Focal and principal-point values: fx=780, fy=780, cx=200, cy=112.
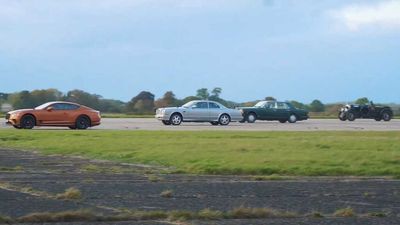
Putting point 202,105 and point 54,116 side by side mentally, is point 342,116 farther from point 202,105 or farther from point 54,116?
point 54,116

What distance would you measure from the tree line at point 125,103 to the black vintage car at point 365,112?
6425mm

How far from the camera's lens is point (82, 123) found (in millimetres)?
32781

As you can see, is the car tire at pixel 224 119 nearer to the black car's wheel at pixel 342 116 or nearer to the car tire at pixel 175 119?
the car tire at pixel 175 119

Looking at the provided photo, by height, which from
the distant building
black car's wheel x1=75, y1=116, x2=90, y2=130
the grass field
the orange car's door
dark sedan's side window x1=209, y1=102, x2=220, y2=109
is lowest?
the grass field

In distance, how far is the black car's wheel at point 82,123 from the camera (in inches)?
1288

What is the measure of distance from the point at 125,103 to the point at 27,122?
3624 centimetres

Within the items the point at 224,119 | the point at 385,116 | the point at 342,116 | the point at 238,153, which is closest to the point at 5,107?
the point at 224,119

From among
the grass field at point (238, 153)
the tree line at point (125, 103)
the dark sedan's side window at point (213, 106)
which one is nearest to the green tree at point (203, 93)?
the tree line at point (125, 103)

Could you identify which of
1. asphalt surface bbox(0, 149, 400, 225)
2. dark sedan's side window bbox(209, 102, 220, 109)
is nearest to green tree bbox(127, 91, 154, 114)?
dark sedan's side window bbox(209, 102, 220, 109)

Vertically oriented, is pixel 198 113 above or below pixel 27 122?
above

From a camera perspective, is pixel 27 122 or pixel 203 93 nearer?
pixel 27 122

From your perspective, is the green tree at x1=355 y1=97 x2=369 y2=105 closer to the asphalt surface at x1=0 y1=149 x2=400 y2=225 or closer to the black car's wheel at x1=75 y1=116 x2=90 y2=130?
the black car's wheel at x1=75 y1=116 x2=90 y2=130

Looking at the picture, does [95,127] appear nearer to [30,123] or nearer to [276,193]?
[30,123]

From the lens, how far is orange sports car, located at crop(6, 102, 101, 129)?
31.8 m
